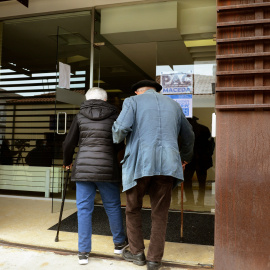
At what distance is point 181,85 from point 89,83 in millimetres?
1565

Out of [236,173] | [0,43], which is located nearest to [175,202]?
[236,173]

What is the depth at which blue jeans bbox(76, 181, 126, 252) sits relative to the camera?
103 inches

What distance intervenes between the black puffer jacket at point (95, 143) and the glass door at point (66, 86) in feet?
5.67

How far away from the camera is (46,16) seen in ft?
16.6

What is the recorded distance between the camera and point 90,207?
2.70 metres

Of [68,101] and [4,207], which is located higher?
[68,101]

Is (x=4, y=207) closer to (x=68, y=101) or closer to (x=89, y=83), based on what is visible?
(x=68, y=101)

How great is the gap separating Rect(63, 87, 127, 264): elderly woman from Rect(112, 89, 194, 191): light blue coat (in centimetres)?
24

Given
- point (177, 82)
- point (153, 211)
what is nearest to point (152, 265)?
point (153, 211)

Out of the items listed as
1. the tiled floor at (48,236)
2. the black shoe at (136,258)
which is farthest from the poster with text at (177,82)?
the black shoe at (136,258)

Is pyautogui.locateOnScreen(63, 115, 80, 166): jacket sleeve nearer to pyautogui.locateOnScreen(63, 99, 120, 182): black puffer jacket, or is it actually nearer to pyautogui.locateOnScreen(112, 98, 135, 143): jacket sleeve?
pyautogui.locateOnScreen(63, 99, 120, 182): black puffer jacket

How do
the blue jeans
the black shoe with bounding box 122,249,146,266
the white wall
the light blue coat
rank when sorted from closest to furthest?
the light blue coat, the black shoe with bounding box 122,249,146,266, the blue jeans, the white wall

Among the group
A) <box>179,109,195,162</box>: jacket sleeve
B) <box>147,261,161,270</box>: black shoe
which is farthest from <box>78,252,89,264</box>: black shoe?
<box>179,109,195,162</box>: jacket sleeve

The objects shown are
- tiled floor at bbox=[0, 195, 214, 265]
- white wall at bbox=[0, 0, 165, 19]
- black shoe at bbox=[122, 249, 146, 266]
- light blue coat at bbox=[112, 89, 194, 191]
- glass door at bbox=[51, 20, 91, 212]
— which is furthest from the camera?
white wall at bbox=[0, 0, 165, 19]
